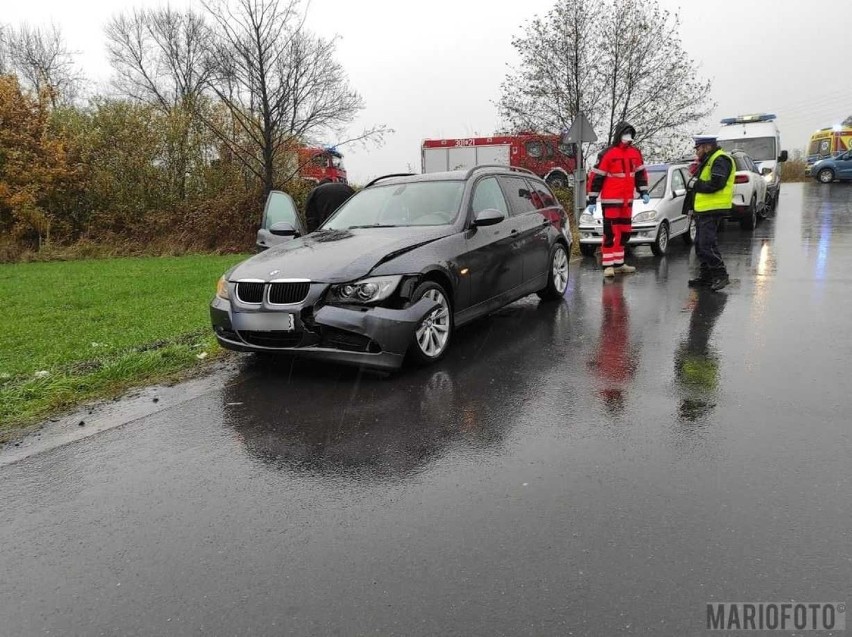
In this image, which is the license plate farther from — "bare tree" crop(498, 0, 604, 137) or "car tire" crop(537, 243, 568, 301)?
"bare tree" crop(498, 0, 604, 137)

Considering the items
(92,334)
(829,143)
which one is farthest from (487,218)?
(829,143)

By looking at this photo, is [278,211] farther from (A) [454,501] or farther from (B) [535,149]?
(B) [535,149]

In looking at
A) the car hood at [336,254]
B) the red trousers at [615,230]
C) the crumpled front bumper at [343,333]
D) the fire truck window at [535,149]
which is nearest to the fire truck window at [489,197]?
the car hood at [336,254]

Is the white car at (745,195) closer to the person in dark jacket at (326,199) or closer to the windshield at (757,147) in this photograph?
the windshield at (757,147)

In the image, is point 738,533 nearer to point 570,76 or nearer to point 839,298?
point 839,298

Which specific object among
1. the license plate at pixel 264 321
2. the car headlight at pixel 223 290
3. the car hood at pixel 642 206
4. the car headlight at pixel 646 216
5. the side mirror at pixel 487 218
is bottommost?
the license plate at pixel 264 321

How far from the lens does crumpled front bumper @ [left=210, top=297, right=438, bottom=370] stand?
5.12 meters

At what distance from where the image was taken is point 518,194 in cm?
781

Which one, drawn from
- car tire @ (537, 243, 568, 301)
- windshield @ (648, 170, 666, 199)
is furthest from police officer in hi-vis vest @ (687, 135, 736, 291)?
windshield @ (648, 170, 666, 199)

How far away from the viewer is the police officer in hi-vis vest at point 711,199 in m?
8.76

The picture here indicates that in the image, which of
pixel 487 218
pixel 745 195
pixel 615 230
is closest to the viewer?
pixel 487 218

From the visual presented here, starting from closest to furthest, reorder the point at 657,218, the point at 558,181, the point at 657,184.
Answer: the point at 657,218
the point at 657,184
the point at 558,181

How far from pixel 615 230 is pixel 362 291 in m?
6.08

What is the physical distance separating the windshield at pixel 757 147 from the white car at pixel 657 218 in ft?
37.4
